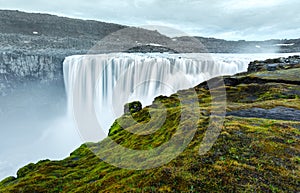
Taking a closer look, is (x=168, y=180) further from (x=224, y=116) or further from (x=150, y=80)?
(x=150, y=80)

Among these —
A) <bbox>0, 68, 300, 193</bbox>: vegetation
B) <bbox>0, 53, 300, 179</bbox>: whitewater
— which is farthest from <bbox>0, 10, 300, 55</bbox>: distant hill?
<bbox>0, 68, 300, 193</bbox>: vegetation

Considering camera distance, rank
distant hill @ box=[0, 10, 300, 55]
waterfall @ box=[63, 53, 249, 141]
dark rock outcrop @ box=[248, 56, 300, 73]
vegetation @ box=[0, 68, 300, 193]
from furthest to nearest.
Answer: distant hill @ box=[0, 10, 300, 55] < waterfall @ box=[63, 53, 249, 141] < dark rock outcrop @ box=[248, 56, 300, 73] < vegetation @ box=[0, 68, 300, 193]

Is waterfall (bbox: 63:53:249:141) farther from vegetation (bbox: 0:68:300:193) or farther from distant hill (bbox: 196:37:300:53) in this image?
distant hill (bbox: 196:37:300:53)

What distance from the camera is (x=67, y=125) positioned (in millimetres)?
45469

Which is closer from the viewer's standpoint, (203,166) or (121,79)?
(203,166)

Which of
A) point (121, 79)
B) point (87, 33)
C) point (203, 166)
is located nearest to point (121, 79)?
point (121, 79)

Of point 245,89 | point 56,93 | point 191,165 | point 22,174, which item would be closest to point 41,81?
point 56,93

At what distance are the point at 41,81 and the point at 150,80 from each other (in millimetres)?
25553

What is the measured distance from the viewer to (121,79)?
4431 cm

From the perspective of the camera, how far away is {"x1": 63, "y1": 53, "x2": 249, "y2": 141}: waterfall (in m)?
43.5

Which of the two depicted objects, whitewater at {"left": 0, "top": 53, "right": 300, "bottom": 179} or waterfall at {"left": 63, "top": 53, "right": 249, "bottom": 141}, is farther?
waterfall at {"left": 63, "top": 53, "right": 249, "bottom": 141}

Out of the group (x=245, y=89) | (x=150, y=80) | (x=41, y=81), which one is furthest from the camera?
(x=41, y=81)

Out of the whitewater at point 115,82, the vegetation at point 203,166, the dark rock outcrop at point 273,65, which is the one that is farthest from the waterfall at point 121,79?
the vegetation at point 203,166

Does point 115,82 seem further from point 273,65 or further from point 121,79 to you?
point 273,65
